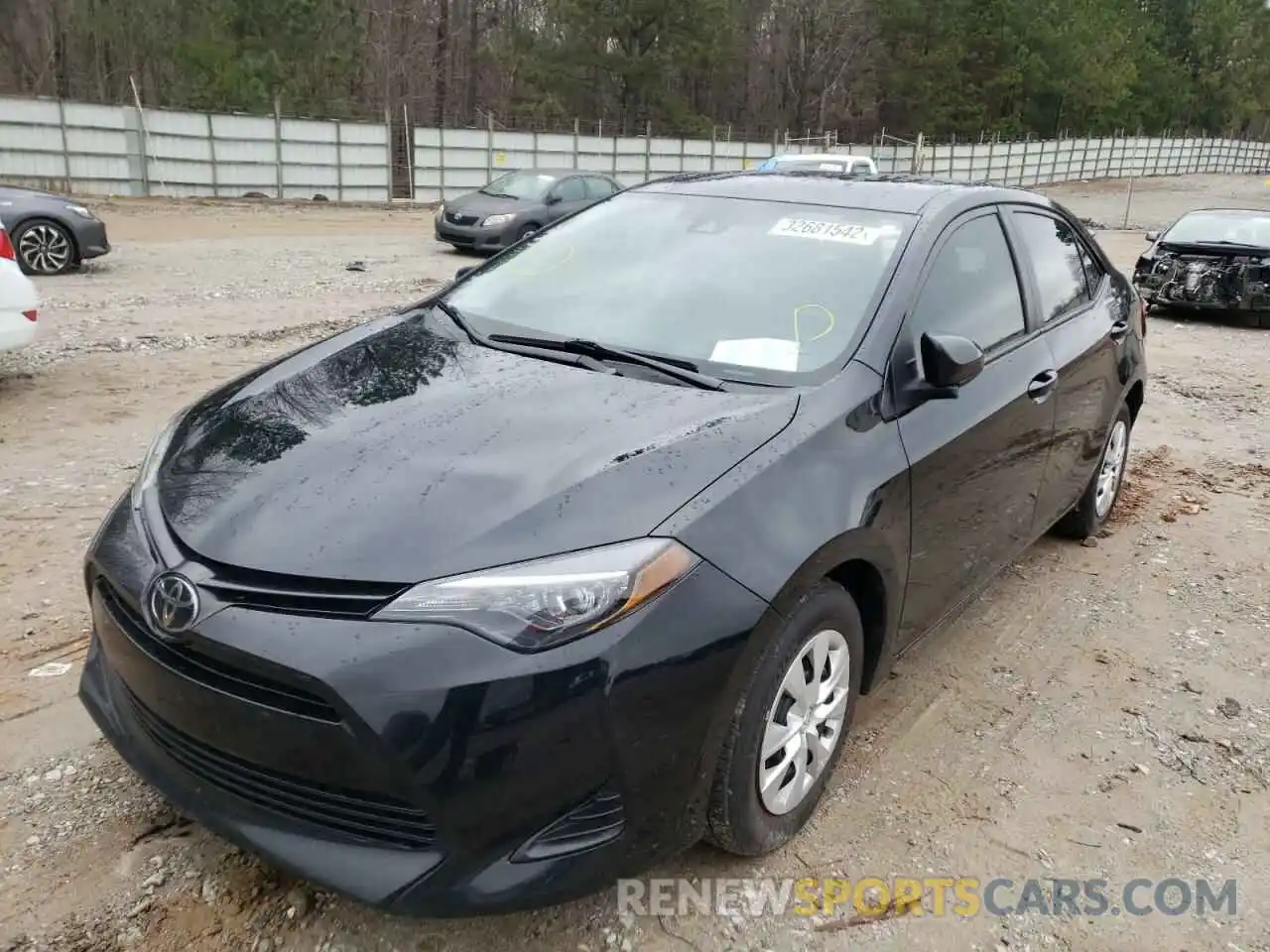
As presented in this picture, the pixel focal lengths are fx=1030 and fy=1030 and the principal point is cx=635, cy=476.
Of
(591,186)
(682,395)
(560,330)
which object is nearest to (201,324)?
(560,330)

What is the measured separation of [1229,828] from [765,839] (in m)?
1.39

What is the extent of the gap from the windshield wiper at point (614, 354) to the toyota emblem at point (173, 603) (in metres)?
1.31

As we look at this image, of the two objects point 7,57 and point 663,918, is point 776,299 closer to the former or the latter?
point 663,918

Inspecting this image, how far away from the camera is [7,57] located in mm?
39344

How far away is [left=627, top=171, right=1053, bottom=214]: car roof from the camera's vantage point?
3498 millimetres

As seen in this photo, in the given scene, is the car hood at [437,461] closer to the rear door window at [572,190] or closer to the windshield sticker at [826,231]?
the windshield sticker at [826,231]

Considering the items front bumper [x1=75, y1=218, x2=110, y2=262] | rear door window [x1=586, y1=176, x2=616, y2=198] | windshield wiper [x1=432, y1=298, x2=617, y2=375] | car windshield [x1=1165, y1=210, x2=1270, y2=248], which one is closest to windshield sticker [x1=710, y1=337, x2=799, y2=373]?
windshield wiper [x1=432, y1=298, x2=617, y2=375]

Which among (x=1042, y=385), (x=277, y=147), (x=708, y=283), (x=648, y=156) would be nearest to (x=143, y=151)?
(x=277, y=147)

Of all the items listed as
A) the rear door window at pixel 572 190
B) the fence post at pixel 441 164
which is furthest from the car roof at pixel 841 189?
the fence post at pixel 441 164

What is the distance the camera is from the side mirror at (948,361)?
2.88 m

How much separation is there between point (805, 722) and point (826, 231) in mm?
1635

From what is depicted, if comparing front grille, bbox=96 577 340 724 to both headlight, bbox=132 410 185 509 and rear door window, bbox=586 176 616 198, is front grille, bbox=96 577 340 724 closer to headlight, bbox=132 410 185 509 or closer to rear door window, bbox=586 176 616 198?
headlight, bbox=132 410 185 509

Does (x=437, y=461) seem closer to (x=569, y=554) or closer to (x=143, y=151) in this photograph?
(x=569, y=554)

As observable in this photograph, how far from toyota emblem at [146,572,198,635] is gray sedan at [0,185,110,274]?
11061mm
